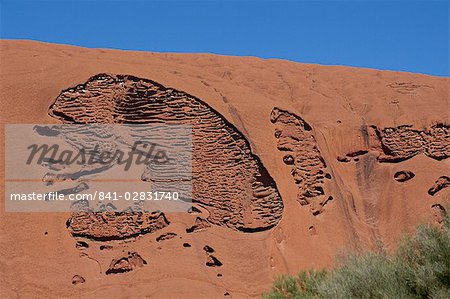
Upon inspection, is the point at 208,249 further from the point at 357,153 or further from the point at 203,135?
the point at 357,153

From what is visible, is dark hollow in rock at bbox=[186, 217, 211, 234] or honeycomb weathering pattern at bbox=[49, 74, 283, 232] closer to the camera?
dark hollow in rock at bbox=[186, 217, 211, 234]

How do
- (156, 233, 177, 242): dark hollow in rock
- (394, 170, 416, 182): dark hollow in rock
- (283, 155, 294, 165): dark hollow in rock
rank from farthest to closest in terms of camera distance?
(394, 170, 416, 182): dark hollow in rock, (283, 155, 294, 165): dark hollow in rock, (156, 233, 177, 242): dark hollow in rock

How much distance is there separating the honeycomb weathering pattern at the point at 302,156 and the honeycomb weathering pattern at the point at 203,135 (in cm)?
128

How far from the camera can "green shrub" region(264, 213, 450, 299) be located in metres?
8.95

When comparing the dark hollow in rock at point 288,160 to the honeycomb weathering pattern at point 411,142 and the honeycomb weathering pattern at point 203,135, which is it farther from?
the honeycomb weathering pattern at point 411,142

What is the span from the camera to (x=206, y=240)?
1748 cm

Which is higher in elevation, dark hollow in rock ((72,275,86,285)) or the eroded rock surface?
the eroded rock surface

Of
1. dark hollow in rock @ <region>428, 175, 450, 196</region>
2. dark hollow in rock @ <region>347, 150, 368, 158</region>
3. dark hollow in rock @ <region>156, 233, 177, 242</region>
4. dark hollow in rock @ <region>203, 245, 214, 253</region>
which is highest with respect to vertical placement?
dark hollow in rock @ <region>347, 150, 368, 158</region>

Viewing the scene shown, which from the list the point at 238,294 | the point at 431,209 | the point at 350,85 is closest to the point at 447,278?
the point at 238,294

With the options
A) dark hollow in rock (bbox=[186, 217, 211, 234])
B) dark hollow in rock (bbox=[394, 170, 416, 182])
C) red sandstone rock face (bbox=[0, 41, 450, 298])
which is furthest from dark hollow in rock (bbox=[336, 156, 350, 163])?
dark hollow in rock (bbox=[186, 217, 211, 234])

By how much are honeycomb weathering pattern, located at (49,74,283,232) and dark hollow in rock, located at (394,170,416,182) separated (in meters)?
5.93

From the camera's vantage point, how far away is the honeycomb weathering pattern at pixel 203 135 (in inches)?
696

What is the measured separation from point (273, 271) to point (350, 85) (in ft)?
37.2

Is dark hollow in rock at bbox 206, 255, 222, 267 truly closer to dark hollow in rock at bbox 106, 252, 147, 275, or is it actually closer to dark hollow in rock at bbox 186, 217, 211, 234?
dark hollow in rock at bbox 186, 217, 211, 234
